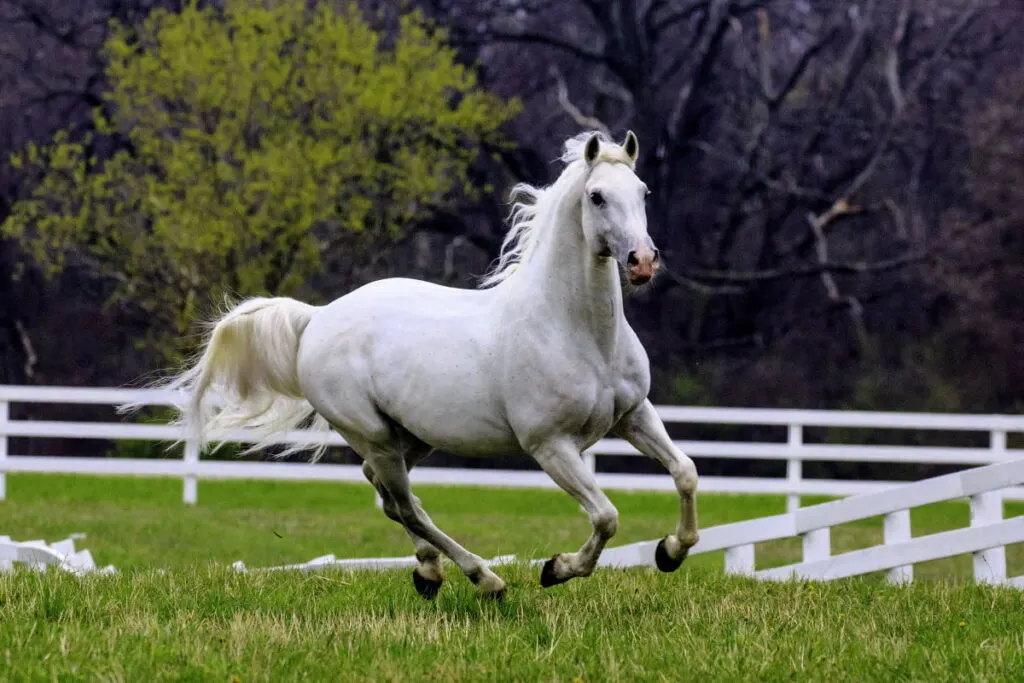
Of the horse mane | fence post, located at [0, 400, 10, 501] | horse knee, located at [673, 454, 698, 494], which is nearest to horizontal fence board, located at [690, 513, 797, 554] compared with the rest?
horse knee, located at [673, 454, 698, 494]

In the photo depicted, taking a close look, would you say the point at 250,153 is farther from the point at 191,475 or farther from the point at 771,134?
the point at 771,134

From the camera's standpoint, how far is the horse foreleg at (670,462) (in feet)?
18.6

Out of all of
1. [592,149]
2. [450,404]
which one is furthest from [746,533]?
[592,149]

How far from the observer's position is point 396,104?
20.0 metres

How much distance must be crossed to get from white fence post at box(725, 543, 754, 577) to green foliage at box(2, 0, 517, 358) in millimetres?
12058

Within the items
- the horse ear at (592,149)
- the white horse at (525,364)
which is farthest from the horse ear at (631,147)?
the horse ear at (592,149)

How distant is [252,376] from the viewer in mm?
6910

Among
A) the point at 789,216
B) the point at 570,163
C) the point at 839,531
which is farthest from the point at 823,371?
the point at 570,163

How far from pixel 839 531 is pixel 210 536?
5.95m

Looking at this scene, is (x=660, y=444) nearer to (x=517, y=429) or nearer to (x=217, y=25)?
(x=517, y=429)

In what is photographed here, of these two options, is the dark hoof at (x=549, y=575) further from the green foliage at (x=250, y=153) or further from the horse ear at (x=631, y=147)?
the green foliage at (x=250, y=153)

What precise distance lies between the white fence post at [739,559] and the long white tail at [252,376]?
2470mm

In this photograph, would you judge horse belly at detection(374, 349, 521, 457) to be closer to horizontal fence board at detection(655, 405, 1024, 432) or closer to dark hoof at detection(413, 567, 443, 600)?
dark hoof at detection(413, 567, 443, 600)

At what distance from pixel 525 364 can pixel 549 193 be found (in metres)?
0.80
